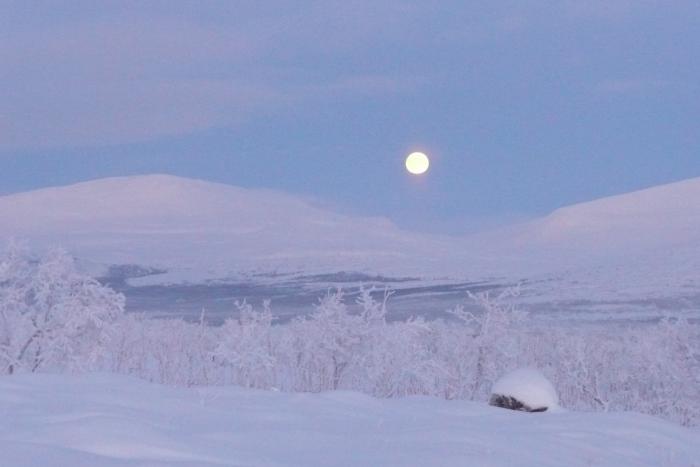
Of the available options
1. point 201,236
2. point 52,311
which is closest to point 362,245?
point 201,236

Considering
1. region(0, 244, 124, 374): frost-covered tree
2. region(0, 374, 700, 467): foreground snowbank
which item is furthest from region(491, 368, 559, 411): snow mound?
region(0, 244, 124, 374): frost-covered tree

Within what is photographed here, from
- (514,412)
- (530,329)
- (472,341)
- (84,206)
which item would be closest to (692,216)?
(84,206)

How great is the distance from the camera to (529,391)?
35.0 feet

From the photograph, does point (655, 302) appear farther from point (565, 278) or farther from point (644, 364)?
point (644, 364)

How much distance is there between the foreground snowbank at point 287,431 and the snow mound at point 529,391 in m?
0.52

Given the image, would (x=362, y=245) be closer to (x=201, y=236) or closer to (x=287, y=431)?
(x=201, y=236)

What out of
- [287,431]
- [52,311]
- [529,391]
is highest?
[52,311]

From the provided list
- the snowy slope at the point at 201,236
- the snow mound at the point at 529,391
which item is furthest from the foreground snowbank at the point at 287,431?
the snowy slope at the point at 201,236

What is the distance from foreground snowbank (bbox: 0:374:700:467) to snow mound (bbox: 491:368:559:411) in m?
0.52

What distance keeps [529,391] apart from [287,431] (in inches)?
162

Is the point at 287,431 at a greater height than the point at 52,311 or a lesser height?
lesser

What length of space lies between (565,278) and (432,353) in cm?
5217

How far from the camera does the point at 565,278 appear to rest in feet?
234

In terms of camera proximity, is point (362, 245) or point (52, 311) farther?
point (362, 245)
